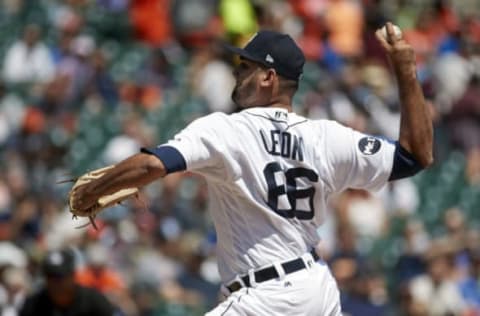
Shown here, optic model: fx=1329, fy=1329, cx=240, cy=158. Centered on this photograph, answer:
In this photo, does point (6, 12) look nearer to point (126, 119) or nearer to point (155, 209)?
point (126, 119)

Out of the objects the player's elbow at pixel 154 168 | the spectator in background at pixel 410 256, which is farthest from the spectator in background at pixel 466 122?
the player's elbow at pixel 154 168

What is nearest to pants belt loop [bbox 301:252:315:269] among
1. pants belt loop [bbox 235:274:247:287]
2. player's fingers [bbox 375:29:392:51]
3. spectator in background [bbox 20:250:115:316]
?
pants belt loop [bbox 235:274:247:287]

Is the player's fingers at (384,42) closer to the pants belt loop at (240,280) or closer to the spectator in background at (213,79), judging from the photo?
the pants belt loop at (240,280)

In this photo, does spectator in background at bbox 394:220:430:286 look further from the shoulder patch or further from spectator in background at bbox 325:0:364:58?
the shoulder patch

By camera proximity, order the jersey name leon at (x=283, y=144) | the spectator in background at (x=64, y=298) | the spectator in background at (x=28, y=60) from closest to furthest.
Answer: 1. the jersey name leon at (x=283, y=144)
2. the spectator in background at (x=64, y=298)
3. the spectator in background at (x=28, y=60)

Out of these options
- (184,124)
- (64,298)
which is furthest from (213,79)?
(64,298)

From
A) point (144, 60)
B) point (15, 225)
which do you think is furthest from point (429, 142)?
point (144, 60)

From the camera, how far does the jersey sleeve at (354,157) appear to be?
5590mm

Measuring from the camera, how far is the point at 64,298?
751 centimetres

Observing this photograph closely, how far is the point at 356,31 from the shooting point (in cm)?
1595

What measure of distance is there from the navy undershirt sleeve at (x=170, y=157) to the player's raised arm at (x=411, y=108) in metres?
1.07

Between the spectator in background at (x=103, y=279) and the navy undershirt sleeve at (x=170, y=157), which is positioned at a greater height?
the navy undershirt sleeve at (x=170, y=157)

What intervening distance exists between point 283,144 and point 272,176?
15 centimetres

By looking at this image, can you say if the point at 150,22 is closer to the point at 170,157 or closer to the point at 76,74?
the point at 76,74
